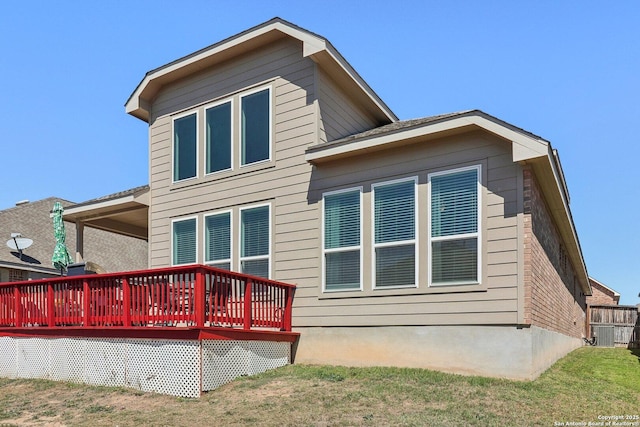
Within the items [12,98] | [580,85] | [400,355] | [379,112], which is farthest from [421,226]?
[12,98]

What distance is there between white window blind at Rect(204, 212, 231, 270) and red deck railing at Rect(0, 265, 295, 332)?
70.3 inches

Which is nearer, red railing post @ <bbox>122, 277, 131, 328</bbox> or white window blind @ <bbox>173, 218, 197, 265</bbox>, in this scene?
red railing post @ <bbox>122, 277, 131, 328</bbox>

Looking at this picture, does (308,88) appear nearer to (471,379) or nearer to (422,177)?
(422,177)

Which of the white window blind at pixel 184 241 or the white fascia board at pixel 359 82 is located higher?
the white fascia board at pixel 359 82

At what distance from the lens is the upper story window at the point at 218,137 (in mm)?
11641

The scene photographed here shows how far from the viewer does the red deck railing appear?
8.08m

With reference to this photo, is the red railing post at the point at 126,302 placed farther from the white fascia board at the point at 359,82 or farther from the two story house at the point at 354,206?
the white fascia board at the point at 359,82

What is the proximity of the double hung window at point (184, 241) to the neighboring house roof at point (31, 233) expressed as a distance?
10886 mm

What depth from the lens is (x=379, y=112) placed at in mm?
12844

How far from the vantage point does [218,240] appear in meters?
11.3

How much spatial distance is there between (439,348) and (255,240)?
435 centimetres

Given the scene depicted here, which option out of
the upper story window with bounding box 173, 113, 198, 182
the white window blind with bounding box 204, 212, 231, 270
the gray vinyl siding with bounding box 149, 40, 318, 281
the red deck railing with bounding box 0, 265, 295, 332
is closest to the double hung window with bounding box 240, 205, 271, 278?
the gray vinyl siding with bounding box 149, 40, 318, 281

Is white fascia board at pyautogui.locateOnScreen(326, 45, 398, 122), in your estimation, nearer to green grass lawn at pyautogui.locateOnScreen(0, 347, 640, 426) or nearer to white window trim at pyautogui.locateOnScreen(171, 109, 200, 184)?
white window trim at pyautogui.locateOnScreen(171, 109, 200, 184)

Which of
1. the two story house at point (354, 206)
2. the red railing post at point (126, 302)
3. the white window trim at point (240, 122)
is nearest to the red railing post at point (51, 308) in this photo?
the red railing post at point (126, 302)
